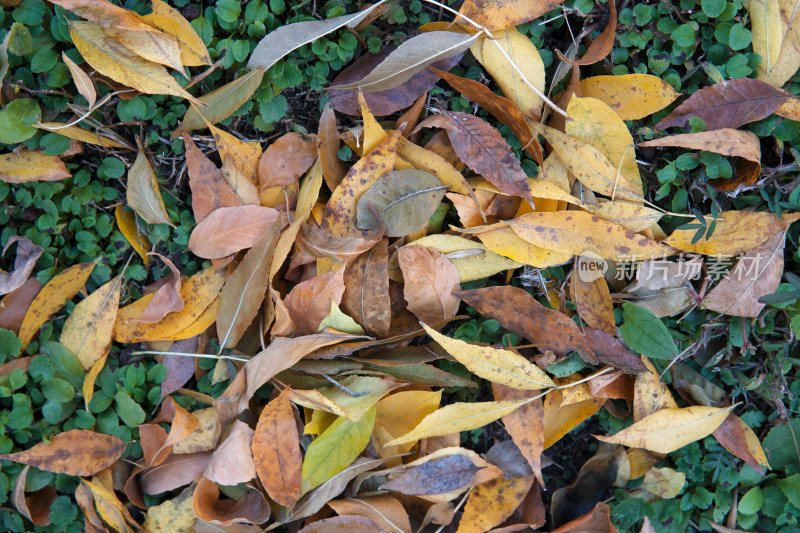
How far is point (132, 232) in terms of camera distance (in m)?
1.51

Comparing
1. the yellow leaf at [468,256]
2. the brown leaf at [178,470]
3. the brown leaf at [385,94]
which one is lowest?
the brown leaf at [178,470]

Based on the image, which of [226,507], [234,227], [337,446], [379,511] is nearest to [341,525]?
[379,511]

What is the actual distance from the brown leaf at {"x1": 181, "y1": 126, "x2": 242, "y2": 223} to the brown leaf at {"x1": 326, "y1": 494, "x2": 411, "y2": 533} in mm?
784

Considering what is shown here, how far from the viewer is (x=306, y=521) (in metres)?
1.47

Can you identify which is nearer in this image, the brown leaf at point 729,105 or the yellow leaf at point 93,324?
the brown leaf at point 729,105

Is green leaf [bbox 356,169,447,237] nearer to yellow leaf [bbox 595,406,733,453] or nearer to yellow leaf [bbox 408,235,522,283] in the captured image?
yellow leaf [bbox 408,235,522,283]

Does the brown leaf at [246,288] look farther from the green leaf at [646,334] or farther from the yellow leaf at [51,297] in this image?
the green leaf at [646,334]

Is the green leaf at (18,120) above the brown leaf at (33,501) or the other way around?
above

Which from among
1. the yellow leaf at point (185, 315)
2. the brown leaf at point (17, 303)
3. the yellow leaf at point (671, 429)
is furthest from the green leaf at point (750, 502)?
the brown leaf at point (17, 303)

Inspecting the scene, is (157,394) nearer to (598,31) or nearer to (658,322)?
(658,322)

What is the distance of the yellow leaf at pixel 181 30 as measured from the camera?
4.53ft

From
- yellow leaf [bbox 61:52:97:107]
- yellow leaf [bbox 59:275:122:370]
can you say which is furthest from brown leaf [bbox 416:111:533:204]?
yellow leaf [bbox 59:275:122:370]

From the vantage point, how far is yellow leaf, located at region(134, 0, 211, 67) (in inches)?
54.3

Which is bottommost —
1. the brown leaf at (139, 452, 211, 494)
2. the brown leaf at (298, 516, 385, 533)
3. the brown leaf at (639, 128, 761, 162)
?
the brown leaf at (298, 516, 385, 533)
